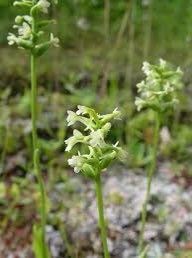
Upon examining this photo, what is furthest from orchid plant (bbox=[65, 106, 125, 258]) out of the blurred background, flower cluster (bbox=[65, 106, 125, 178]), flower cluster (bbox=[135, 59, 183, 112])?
the blurred background

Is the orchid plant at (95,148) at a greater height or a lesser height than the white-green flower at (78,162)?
greater

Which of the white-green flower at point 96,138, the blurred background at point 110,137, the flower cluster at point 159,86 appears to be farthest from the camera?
the blurred background at point 110,137

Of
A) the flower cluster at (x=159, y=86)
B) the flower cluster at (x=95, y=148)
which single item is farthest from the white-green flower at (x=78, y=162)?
the flower cluster at (x=159, y=86)

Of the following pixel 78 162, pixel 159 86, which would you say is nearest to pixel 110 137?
pixel 159 86

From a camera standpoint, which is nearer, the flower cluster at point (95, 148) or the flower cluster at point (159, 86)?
the flower cluster at point (95, 148)

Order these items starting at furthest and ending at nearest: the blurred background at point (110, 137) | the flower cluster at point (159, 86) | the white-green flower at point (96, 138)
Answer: the blurred background at point (110, 137) < the flower cluster at point (159, 86) < the white-green flower at point (96, 138)

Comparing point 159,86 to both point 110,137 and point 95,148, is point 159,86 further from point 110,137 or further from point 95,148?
point 110,137

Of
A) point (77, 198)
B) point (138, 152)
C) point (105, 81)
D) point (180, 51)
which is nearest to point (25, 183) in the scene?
point (77, 198)

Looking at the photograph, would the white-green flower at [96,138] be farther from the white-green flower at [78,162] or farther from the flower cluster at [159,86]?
the flower cluster at [159,86]
